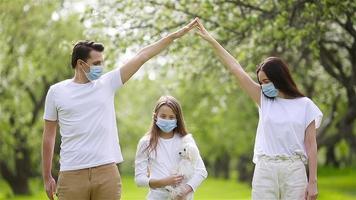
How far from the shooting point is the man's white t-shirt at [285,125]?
23.3ft

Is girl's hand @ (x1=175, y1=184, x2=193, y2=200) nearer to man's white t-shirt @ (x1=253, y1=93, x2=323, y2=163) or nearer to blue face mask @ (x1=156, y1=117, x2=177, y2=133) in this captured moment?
blue face mask @ (x1=156, y1=117, x2=177, y2=133)

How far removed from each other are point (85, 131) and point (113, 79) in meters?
0.58

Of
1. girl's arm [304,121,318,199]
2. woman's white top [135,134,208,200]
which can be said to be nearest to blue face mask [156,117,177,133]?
woman's white top [135,134,208,200]

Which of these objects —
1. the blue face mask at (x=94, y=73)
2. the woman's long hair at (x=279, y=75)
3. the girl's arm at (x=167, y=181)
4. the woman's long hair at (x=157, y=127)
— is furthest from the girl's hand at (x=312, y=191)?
the blue face mask at (x=94, y=73)

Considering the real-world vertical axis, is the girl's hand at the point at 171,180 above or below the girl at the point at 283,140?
below

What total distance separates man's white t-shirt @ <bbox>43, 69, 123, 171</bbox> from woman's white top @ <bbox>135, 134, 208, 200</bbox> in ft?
1.50

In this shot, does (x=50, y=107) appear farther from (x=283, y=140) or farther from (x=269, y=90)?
(x=283, y=140)

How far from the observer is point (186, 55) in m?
17.8

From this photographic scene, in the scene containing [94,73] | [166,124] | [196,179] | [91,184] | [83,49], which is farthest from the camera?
[166,124]

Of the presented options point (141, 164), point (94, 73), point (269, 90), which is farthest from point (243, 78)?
point (94, 73)

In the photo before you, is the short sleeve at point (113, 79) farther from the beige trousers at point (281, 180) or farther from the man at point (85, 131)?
the beige trousers at point (281, 180)

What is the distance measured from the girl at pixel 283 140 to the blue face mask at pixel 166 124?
0.84 meters

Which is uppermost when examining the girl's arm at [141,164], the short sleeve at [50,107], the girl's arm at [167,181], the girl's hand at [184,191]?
the short sleeve at [50,107]

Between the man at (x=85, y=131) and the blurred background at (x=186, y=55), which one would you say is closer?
the man at (x=85, y=131)
